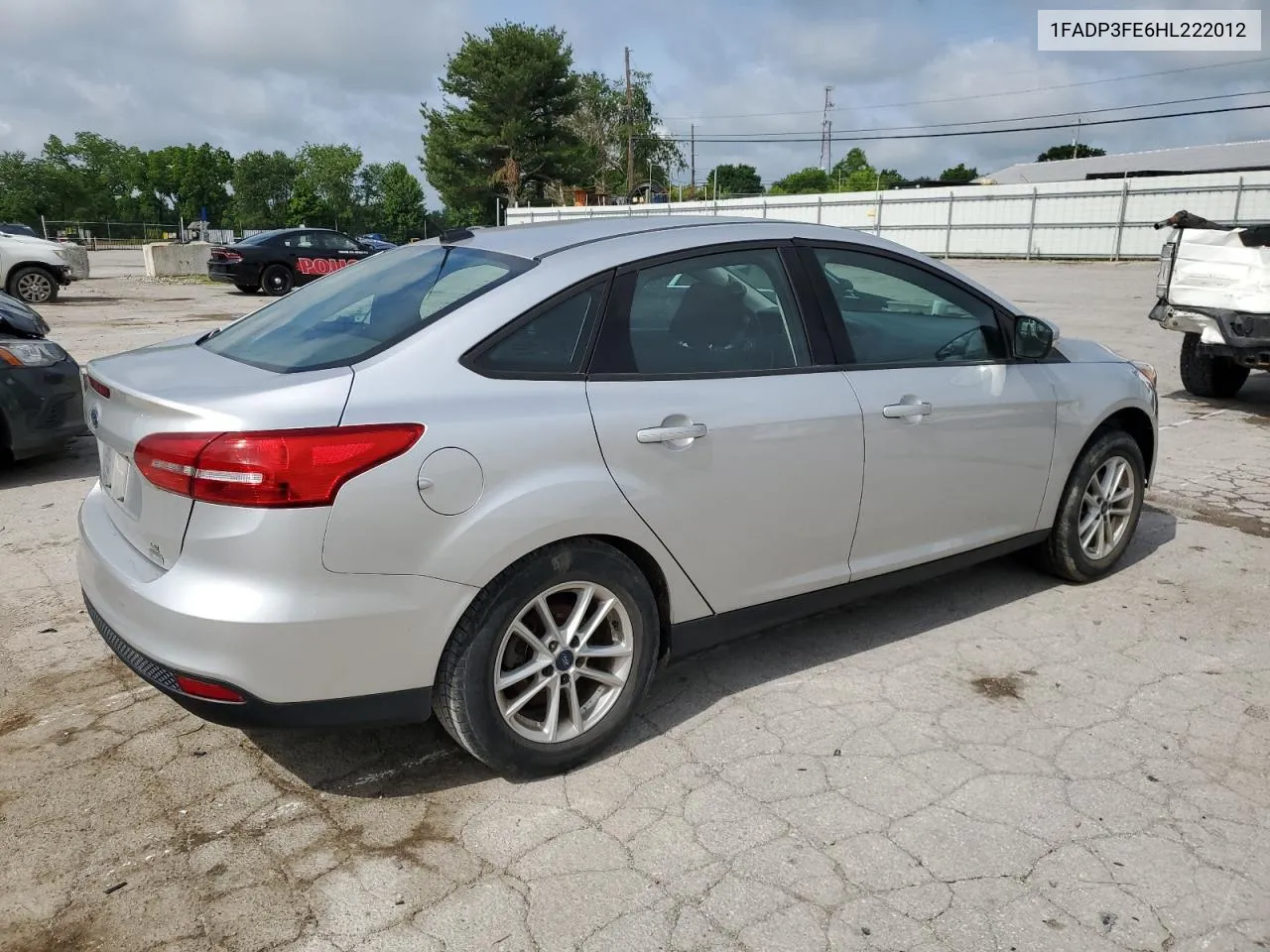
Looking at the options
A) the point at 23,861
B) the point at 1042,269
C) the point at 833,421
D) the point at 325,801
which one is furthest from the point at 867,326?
the point at 1042,269

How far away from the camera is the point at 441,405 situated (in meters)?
2.63

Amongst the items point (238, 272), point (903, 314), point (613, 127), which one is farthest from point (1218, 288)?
point (613, 127)

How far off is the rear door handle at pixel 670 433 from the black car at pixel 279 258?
65.6ft

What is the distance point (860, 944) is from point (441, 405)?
1.67 meters

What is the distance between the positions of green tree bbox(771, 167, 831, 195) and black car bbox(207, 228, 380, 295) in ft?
258

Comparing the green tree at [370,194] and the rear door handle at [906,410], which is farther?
the green tree at [370,194]

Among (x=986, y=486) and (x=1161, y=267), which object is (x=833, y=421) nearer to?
(x=986, y=486)

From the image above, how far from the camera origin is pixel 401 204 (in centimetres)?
7969

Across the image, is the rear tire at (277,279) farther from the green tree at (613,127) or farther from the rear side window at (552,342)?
the green tree at (613,127)

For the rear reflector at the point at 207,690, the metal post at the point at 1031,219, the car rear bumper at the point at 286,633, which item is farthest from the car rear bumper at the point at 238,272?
the metal post at the point at 1031,219

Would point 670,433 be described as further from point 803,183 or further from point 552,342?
point 803,183

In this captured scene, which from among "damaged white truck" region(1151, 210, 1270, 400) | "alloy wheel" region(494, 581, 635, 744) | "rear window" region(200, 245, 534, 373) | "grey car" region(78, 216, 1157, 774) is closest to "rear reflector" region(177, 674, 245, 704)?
"grey car" region(78, 216, 1157, 774)

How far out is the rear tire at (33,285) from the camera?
17.9 meters

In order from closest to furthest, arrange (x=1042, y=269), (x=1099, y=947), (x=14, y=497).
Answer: (x=1099, y=947), (x=14, y=497), (x=1042, y=269)
